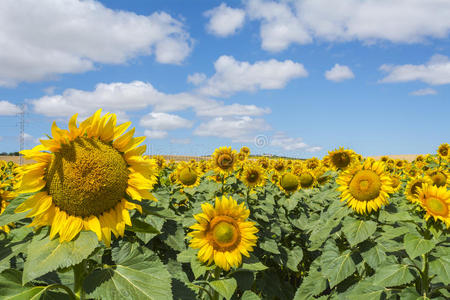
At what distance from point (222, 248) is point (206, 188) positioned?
306 centimetres

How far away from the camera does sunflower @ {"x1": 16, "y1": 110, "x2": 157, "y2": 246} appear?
1.55 meters

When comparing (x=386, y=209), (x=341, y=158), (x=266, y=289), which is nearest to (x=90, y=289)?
(x=386, y=209)

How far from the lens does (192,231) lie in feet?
14.0

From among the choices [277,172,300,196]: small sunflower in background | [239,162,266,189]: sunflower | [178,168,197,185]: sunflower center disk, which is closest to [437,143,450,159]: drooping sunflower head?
[277,172,300,196]: small sunflower in background

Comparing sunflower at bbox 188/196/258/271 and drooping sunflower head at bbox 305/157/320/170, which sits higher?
drooping sunflower head at bbox 305/157/320/170

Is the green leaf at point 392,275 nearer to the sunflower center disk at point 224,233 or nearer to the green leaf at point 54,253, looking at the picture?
the sunflower center disk at point 224,233

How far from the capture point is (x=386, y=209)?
3.87 meters

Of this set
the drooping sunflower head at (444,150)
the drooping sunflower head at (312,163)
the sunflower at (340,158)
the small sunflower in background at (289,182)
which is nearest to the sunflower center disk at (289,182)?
the small sunflower in background at (289,182)

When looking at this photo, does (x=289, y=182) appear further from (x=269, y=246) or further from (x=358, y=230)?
(x=358, y=230)

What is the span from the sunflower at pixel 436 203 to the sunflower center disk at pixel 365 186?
46 cm

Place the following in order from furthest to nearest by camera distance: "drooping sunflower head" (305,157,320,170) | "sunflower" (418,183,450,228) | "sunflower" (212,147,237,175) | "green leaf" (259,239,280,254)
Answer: "drooping sunflower head" (305,157,320,170), "sunflower" (212,147,237,175), "green leaf" (259,239,280,254), "sunflower" (418,183,450,228)

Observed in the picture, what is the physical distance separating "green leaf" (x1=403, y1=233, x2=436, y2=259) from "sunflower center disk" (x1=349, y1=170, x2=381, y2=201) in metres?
0.60

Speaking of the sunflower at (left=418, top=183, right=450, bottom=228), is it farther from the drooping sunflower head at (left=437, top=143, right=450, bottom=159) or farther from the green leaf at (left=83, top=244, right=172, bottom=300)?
the drooping sunflower head at (left=437, top=143, right=450, bottom=159)

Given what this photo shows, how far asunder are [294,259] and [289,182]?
66.1 inches
